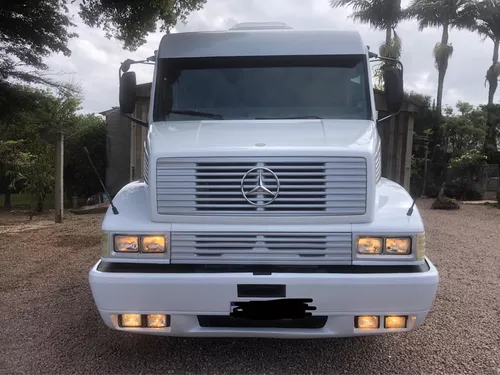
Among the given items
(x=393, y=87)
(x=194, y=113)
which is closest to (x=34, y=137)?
(x=194, y=113)

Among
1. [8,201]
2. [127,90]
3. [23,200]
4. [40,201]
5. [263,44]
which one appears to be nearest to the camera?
[263,44]

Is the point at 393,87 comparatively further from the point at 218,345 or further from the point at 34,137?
the point at 34,137

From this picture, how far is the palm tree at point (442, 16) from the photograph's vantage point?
25422 millimetres

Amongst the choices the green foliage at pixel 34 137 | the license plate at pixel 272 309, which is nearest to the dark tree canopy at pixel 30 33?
the green foliage at pixel 34 137

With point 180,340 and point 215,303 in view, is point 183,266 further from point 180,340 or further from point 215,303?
point 180,340

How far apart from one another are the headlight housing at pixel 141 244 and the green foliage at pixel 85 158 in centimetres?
1636

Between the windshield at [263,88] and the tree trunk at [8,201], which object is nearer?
the windshield at [263,88]

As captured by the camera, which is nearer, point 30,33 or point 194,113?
point 194,113

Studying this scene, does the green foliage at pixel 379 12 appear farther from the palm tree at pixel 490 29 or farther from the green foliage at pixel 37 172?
the green foliage at pixel 37 172

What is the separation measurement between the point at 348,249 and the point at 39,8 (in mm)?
7368

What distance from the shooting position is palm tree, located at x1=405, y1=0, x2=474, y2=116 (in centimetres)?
2542

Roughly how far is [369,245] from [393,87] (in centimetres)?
223

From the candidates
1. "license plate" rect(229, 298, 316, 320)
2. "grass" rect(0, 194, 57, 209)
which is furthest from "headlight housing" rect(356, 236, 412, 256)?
"grass" rect(0, 194, 57, 209)

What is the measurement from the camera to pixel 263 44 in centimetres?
472
